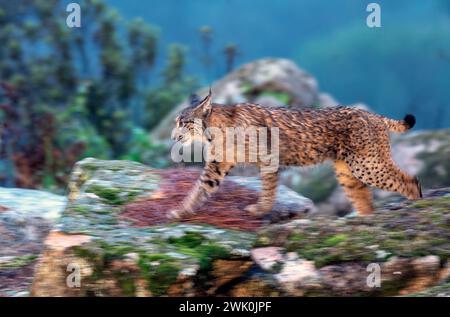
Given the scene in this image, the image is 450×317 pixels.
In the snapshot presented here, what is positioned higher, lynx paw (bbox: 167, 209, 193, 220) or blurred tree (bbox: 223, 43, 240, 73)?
blurred tree (bbox: 223, 43, 240, 73)

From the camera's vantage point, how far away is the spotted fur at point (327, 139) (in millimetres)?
7703

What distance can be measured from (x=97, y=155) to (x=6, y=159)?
4.87ft

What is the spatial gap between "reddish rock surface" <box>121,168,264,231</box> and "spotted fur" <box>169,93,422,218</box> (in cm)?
18

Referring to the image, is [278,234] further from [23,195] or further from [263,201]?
[23,195]

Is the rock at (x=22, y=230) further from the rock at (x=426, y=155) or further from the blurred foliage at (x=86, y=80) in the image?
the rock at (x=426, y=155)

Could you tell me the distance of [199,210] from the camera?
7527 mm

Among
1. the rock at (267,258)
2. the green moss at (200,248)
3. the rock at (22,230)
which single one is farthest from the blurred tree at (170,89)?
the rock at (267,258)

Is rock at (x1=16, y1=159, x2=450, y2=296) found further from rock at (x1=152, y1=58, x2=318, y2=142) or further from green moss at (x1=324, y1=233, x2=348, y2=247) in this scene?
rock at (x1=152, y1=58, x2=318, y2=142)

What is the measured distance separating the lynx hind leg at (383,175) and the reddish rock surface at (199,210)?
1.01 meters

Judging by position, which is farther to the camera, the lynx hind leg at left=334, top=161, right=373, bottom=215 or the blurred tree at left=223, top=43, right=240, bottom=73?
the blurred tree at left=223, top=43, right=240, bottom=73

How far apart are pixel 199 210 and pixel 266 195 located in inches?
23.5

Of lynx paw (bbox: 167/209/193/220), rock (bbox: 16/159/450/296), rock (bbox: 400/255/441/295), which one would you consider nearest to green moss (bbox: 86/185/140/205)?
rock (bbox: 16/159/450/296)

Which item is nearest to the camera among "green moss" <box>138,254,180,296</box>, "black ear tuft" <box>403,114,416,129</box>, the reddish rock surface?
"green moss" <box>138,254,180,296</box>

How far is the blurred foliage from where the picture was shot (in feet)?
46.2
